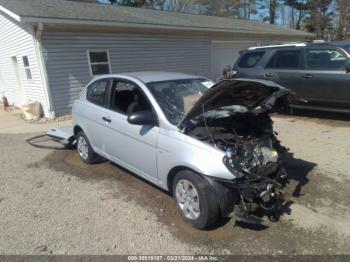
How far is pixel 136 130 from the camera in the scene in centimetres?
379

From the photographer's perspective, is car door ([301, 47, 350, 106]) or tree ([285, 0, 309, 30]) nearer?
car door ([301, 47, 350, 106])

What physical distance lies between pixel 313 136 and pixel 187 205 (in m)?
4.25

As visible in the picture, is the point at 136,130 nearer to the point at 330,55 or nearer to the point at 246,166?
the point at 246,166

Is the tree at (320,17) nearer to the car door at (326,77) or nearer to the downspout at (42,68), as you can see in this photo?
the car door at (326,77)

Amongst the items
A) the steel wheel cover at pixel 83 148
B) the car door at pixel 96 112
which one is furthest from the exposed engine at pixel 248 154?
the steel wheel cover at pixel 83 148

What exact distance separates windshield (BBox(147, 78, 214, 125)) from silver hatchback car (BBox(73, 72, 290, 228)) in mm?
13

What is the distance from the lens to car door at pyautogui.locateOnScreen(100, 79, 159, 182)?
11.9ft

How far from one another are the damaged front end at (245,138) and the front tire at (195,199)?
113 millimetres

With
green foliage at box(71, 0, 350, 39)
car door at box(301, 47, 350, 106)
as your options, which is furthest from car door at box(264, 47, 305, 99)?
green foliage at box(71, 0, 350, 39)

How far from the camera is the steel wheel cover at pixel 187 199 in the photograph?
10.3 feet

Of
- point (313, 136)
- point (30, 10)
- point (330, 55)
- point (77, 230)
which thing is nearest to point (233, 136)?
point (77, 230)

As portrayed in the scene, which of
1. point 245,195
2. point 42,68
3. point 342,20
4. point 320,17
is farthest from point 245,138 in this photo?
point 320,17

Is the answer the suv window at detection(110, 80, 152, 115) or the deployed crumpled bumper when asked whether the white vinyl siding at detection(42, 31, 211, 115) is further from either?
the deployed crumpled bumper

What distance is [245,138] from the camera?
10.7 ft
